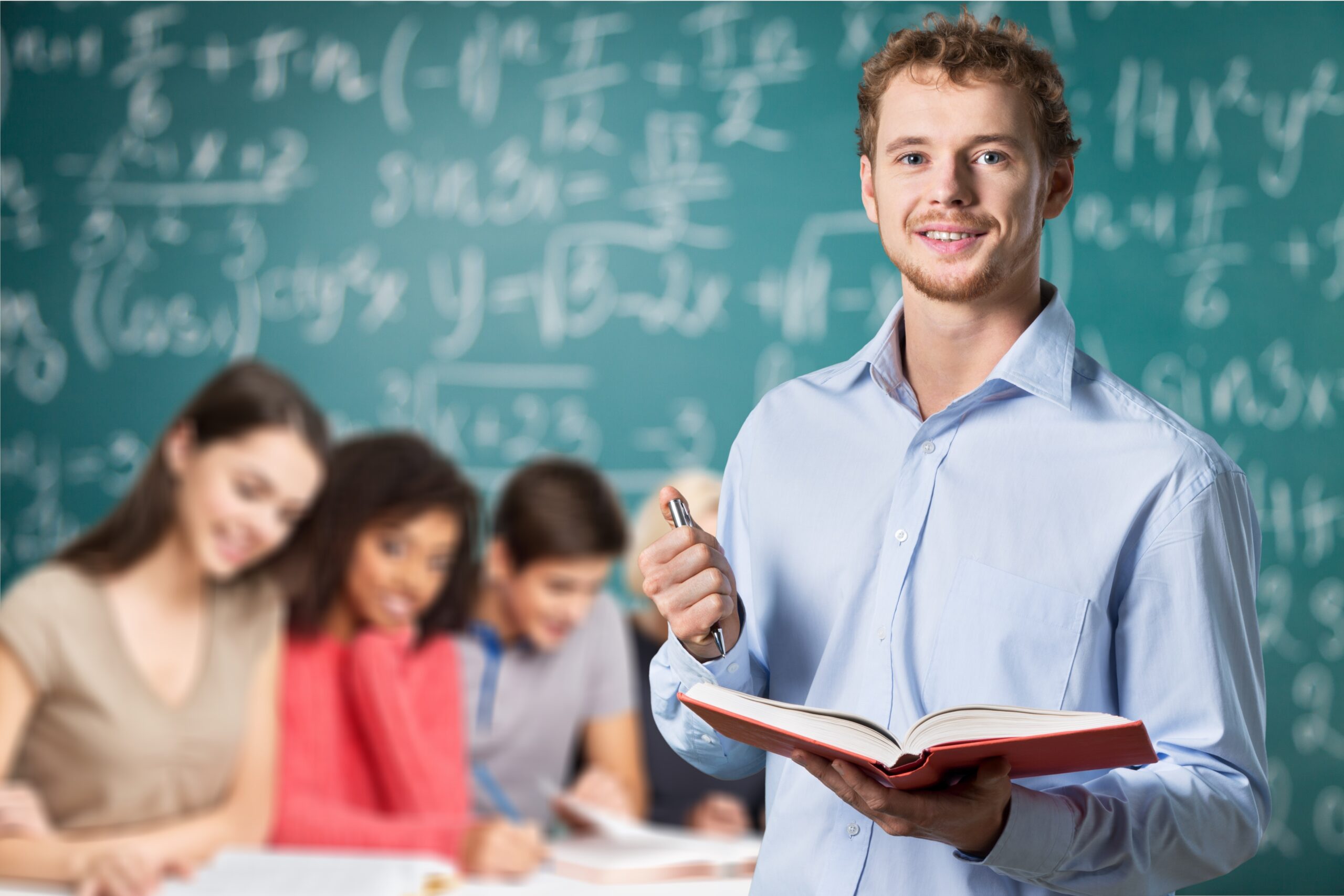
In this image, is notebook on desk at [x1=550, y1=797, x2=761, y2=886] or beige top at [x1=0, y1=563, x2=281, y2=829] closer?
notebook on desk at [x1=550, y1=797, x2=761, y2=886]

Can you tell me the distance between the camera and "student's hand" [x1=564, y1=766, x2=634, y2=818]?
2.56m

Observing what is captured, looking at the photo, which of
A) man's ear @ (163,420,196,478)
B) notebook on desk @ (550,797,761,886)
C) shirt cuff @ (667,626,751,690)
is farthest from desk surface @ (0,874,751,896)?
shirt cuff @ (667,626,751,690)

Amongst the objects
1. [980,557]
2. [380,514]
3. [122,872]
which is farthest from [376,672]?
[980,557]

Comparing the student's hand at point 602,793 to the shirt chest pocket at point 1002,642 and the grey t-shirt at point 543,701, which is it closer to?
the grey t-shirt at point 543,701

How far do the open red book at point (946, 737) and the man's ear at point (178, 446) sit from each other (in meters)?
2.09

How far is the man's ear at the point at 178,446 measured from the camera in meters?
2.59

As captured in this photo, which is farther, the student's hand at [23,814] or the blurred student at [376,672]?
the blurred student at [376,672]

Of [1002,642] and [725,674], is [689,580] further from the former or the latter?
[1002,642]

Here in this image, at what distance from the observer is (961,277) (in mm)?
1021

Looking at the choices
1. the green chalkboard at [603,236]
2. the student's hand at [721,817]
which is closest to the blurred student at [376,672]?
the green chalkboard at [603,236]

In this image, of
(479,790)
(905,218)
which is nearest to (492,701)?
(479,790)

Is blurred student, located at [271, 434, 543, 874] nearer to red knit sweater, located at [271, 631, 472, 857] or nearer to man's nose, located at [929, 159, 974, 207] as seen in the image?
red knit sweater, located at [271, 631, 472, 857]

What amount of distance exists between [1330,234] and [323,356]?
2.40 m

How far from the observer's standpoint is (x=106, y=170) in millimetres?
2771
